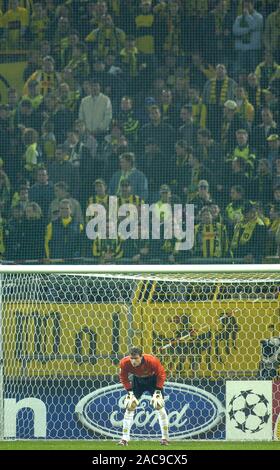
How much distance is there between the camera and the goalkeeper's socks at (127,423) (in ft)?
19.5

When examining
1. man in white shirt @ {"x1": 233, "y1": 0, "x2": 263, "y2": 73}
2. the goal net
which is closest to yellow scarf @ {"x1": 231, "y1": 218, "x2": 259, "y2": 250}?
man in white shirt @ {"x1": 233, "y1": 0, "x2": 263, "y2": 73}

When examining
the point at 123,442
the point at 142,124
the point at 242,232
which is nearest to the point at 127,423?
the point at 123,442

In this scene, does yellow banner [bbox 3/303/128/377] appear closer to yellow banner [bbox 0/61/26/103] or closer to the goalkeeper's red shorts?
the goalkeeper's red shorts

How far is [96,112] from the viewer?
1065cm

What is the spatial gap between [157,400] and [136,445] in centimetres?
32

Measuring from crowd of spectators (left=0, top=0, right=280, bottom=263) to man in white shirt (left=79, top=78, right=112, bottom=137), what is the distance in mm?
11

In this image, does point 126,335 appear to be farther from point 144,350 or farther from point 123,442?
point 123,442

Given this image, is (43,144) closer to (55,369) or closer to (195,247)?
(195,247)

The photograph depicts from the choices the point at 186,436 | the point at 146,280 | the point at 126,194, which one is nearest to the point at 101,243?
the point at 126,194

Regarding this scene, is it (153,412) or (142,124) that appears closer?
(153,412)

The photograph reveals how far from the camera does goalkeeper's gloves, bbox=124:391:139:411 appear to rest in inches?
238

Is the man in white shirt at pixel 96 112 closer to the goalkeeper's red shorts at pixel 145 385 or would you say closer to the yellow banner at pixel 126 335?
the yellow banner at pixel 126 335

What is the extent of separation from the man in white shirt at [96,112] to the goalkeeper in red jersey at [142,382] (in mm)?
4717

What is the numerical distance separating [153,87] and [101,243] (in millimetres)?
1960
